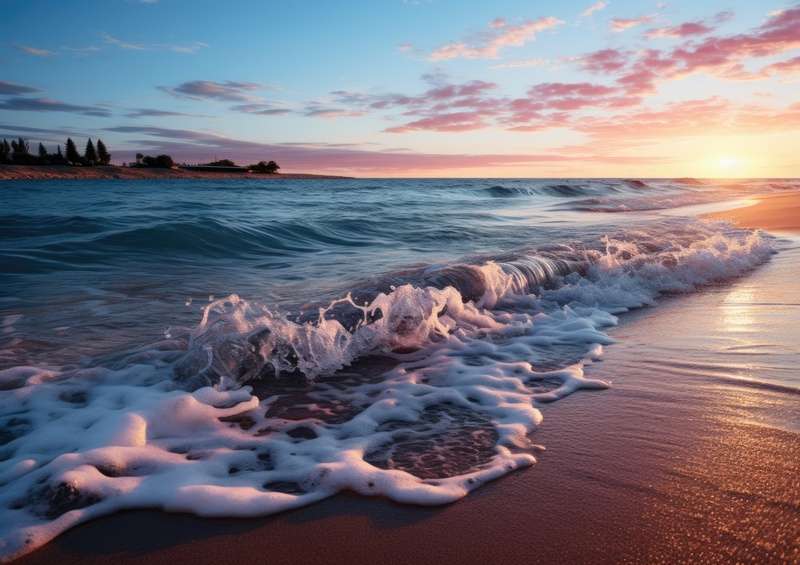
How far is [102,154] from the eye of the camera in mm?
104062

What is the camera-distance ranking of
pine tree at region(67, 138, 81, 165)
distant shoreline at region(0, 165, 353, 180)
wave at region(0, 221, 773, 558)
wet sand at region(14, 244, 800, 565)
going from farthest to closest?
pine tree at region(67, 138, 81, 165) < distant shoreline at region(0, 165, 353, 180) < wave at region(0, 221, 773, 558) < wet sand at region(14, 244, 800, 565)

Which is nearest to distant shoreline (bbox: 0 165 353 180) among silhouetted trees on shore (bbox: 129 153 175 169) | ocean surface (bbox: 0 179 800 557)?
silhouetted trees on shore (bbox: 129 153 175 169)

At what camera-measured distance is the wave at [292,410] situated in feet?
6.75

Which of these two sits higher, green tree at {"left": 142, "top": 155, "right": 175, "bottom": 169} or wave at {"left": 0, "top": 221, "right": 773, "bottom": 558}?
green tree at {"left": 142, "top": 155, "right": 175, "bottom": 169}

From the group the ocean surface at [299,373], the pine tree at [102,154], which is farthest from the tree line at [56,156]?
the ocean surface at [299,373]

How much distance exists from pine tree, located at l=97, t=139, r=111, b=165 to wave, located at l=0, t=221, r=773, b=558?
382 ft

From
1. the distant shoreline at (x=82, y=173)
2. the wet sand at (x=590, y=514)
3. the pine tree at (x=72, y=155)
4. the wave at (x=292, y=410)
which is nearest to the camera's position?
the wet sand at (x=590, y=514)

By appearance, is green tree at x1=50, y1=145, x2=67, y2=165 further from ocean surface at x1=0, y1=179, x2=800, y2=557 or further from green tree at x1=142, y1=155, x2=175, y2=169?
ocean surface at x1=0, y1=179, x2=800, y2=557

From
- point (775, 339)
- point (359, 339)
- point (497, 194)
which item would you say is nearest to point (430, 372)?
point (359, 339)

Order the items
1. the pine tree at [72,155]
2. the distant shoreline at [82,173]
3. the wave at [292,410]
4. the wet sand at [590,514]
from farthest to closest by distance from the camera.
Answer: the pine tree at [72,155] < the distant shoreline at [82,173] < the wave at [292,410] < the wet sand at [590,514]

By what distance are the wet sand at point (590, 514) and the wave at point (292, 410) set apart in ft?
0.36

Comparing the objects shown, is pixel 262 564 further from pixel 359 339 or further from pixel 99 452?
pixel 359 339

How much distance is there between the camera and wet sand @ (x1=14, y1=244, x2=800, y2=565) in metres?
1.67

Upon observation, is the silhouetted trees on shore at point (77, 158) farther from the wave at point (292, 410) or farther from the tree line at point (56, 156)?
the wave at point (292, 410)
